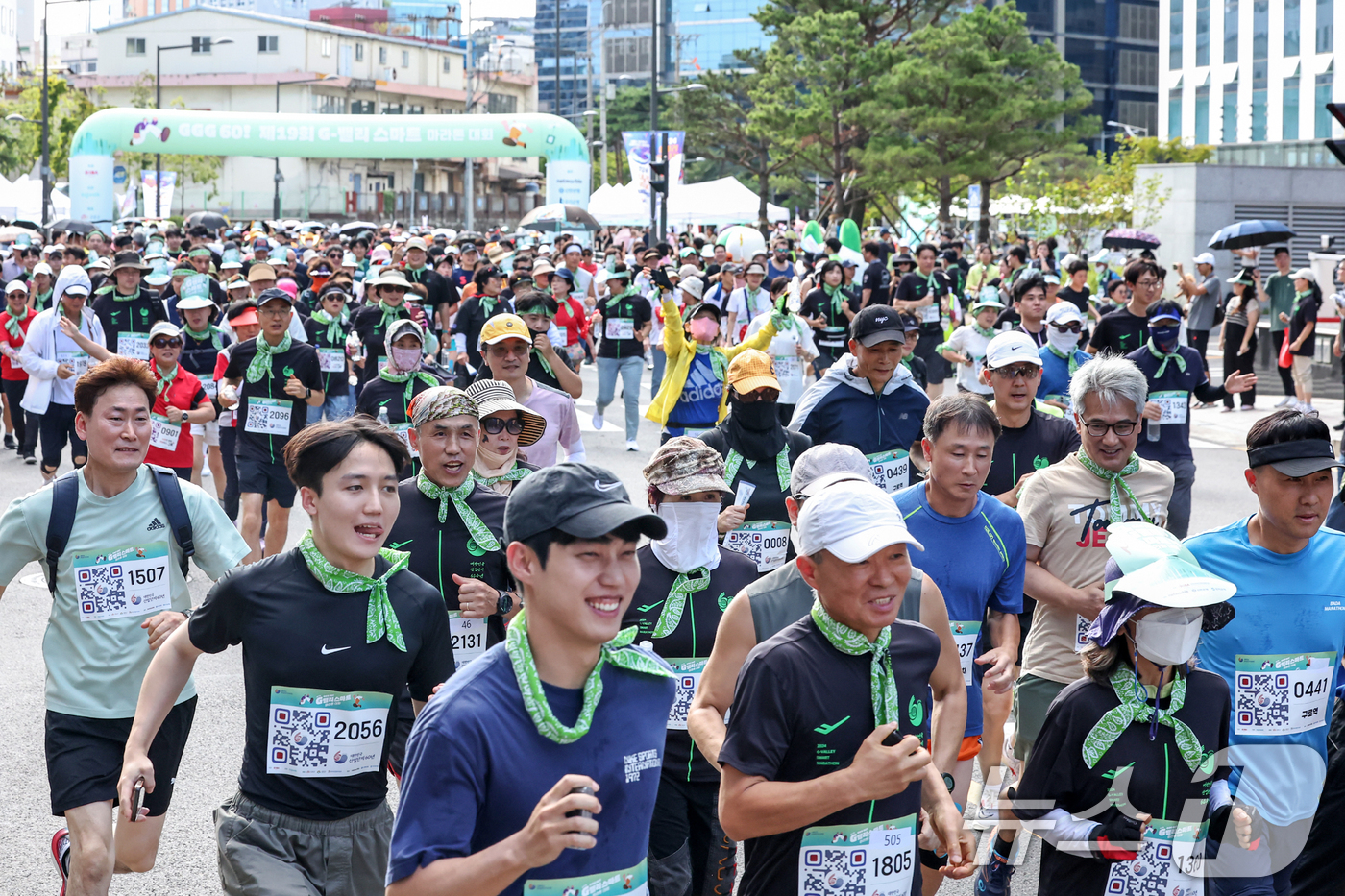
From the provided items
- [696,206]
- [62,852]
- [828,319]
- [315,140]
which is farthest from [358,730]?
[315,140]

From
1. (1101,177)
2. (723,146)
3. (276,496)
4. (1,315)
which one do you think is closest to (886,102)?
(1101,177)

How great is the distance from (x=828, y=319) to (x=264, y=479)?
27.9 feet

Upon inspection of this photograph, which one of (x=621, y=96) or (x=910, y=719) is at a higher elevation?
(x=621, y=96)

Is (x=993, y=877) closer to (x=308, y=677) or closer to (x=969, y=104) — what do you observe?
(x=308, y=677)

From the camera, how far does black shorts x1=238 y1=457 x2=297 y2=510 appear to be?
985 cm

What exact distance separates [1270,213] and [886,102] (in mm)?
11783

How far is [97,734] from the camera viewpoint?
188 inches

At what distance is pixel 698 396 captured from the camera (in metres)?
11.0

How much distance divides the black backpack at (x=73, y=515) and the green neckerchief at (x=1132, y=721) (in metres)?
3.02

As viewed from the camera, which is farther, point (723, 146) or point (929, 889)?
point (723, 146)

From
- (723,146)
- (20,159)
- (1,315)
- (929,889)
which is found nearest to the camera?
(929,889)

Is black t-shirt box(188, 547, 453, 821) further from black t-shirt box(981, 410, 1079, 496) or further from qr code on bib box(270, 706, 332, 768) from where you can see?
black t-shirt box(981, 410, 1079, 496)

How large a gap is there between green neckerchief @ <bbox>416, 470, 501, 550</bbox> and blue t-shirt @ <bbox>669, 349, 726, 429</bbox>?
19.2 feet

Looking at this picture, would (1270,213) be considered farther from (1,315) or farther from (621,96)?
(621,96)
